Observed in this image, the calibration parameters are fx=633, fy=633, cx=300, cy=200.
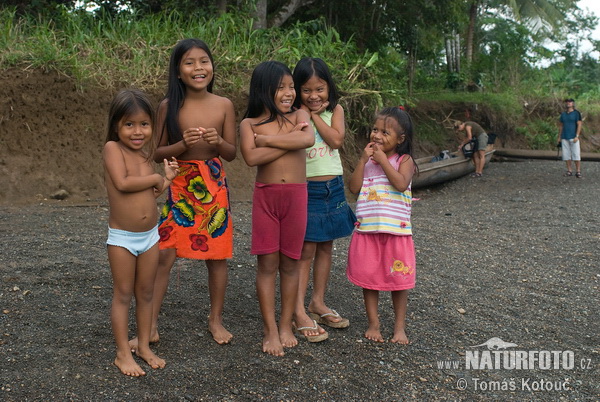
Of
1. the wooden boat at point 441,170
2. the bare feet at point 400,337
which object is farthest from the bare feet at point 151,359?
the wooden boat at point 441,170

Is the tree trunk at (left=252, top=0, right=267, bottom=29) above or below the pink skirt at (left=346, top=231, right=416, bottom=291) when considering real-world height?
above

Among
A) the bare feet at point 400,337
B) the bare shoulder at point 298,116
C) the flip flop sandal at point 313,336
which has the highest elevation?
the bare shoulder at point 298,116

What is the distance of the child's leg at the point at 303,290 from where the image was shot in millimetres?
3603

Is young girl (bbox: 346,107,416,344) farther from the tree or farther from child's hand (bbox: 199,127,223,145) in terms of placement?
the tree

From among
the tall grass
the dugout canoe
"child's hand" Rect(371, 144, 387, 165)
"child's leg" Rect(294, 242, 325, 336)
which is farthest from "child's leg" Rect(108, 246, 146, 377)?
the dugout canoe

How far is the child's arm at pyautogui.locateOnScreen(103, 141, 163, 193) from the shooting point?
2.92 m

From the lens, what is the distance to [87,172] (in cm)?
862

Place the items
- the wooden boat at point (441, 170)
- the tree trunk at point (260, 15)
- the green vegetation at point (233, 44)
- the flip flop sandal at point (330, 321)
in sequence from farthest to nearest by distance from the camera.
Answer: the wooden boat at point (441, 170) < the tree trunk at point (260, 15) < the green vegetation at point (233, 44) < the flip flop sandal at point (330, 321)

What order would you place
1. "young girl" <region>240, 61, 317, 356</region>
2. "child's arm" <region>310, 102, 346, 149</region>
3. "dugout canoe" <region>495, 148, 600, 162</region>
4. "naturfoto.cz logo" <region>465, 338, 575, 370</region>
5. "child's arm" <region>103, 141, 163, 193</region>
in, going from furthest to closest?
"dugout canoe" <region>495, 148, 600, 162</region> → "child's arm" <region>310, 102, 346, 149</region> → "naturfoto.cz logo" <region>465, 338, 575, 370</region> → "young girl" <region>240, 61, 317, 356</region> → "child's arm" <region>103, 141, 163, 193</region>

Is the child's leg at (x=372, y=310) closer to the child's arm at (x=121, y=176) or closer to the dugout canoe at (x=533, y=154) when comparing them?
the child's arm at (x=121, y=176)

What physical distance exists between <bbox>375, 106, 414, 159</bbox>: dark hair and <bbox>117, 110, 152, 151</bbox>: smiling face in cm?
136

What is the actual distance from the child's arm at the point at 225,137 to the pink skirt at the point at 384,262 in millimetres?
895

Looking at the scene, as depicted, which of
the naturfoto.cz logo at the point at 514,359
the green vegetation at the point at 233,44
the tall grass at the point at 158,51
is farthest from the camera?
the green vegetation at the point at 233,44

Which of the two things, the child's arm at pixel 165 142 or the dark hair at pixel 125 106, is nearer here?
the dark hair at pixel 125 106
